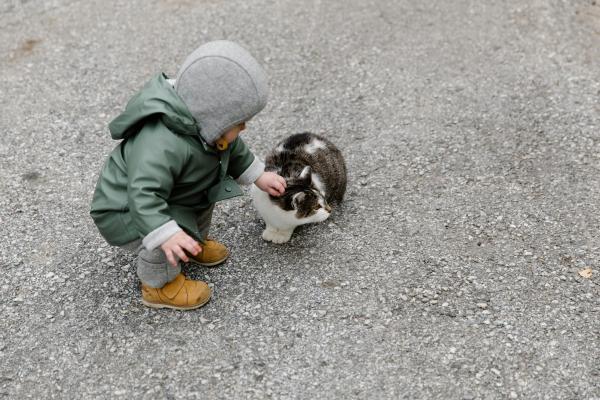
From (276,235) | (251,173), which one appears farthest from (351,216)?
(251,173)

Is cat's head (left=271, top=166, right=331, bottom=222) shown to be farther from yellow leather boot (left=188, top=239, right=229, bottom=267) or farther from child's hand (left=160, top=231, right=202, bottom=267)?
child's hand (left=160, top=231, right=202, bottom=267)

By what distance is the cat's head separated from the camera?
3275mm

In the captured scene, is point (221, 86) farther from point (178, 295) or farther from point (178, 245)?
point (178, 295)

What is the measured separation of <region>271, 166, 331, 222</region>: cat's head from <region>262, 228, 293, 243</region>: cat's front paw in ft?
0.55

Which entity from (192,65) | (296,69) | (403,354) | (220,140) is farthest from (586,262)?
(296,69)

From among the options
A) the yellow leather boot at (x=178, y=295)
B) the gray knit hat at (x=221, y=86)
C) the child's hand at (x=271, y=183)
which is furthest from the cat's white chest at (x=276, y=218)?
the gray knit hat at (x=221, y=86)

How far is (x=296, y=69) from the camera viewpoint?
5000 mm

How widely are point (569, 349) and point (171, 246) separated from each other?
1.79 m

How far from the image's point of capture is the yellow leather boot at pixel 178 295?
309 cm

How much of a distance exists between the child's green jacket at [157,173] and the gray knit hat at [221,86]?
7 centimetres

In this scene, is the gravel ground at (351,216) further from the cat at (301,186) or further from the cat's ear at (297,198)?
the cat's ear at (297,198)

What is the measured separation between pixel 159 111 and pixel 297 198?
891mm

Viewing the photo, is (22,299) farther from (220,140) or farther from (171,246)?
(220,140)

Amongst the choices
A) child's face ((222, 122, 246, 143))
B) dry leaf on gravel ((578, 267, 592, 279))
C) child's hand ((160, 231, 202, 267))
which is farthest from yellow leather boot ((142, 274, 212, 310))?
dry leaf on gravel ((578, 267, 592, 279))
